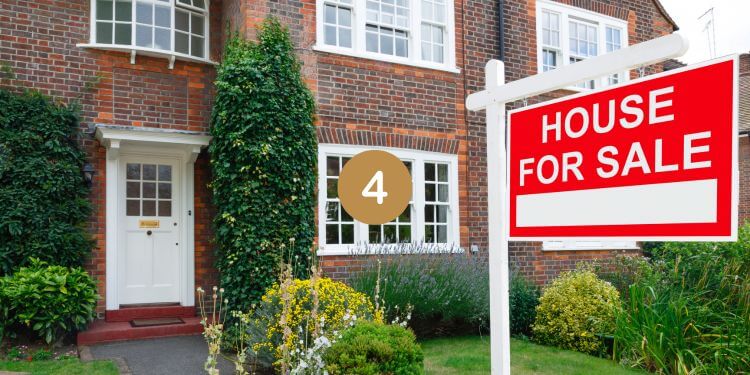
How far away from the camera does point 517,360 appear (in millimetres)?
7328

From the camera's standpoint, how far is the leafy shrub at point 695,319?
626cm

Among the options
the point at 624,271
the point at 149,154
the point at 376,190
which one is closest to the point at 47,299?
the point at 149,154

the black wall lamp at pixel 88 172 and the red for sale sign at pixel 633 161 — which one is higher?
the black wall lamp at pixel 88 172

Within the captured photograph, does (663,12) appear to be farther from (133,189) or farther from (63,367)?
(63,367)

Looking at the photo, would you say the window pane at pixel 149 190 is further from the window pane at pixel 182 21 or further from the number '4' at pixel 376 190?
the number '4' at pixel 376 190

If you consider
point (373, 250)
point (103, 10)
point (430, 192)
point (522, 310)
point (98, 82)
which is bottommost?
point (522, 310)

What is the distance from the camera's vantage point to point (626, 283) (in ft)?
31.9

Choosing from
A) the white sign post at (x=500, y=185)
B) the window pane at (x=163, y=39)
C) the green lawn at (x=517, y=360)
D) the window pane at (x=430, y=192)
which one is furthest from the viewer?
the window pane at (x=430, y=192)

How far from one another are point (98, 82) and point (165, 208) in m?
2.10

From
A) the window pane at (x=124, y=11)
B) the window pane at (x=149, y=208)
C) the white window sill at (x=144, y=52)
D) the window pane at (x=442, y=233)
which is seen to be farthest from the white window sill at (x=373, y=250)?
the window pane at (x=124, y=11)

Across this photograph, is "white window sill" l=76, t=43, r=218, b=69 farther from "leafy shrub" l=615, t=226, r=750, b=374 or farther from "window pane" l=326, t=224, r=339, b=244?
"leafy shrub" l=615, t=226, r=750, b=374

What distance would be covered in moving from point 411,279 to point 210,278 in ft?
11.3

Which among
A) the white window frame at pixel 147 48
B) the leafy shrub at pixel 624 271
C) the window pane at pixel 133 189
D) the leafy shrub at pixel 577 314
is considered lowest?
the leafy shrub at pixel 577 314

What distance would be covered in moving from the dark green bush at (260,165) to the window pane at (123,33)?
167cm
